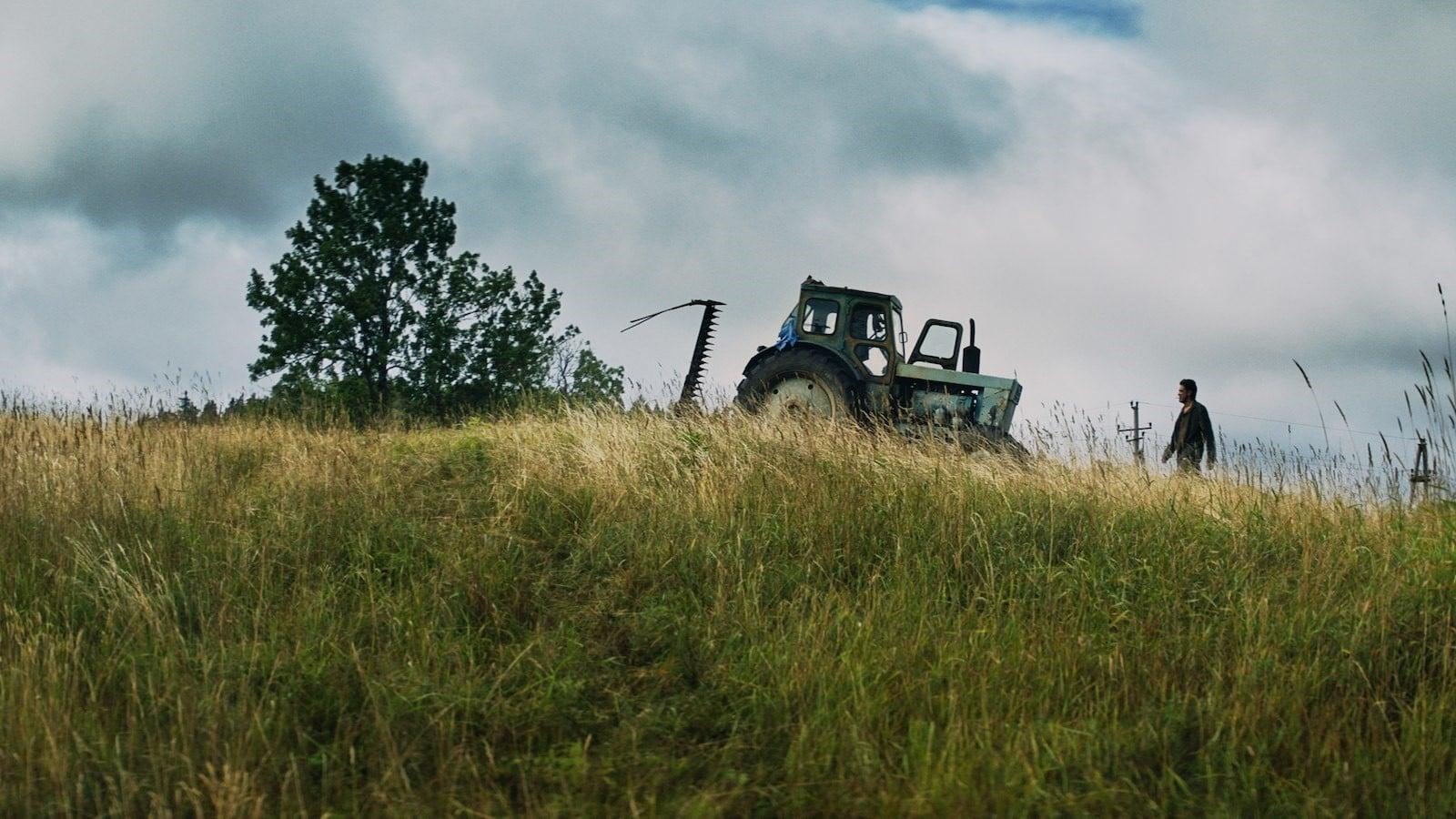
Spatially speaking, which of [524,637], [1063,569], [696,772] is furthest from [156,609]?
[1063,569]

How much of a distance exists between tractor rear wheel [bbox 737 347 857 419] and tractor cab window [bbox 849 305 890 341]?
588 millimetres

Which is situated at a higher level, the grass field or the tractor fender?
the tractor fender

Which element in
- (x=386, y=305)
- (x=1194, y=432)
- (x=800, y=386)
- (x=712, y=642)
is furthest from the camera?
(x=386, y=305)

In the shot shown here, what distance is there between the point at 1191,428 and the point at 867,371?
366 centimetres

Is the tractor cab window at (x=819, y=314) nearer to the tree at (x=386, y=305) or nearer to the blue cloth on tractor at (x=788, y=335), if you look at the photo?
the blue cloth on tractor at (x=788, y=335)

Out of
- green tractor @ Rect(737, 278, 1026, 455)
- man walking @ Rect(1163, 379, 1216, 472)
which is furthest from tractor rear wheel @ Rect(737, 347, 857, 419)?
man walking @ Rect(1163, 379, 1216, 472)

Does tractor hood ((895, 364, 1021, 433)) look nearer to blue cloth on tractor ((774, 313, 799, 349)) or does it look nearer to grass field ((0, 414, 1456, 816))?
blue cloth on tractor ((774, 313, 799, 349))

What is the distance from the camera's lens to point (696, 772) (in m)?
4.09

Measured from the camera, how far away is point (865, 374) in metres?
12.8

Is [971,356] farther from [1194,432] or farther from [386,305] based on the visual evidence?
[386,305]

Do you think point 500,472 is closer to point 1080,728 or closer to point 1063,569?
point 1063,569

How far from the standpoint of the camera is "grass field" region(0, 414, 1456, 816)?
12.7 feet

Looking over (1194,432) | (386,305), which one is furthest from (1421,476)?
(386,305)

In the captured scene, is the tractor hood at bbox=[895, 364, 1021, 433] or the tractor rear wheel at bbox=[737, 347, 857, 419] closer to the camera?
the tractor rear wheel at bbox=[737, 347, 857, 419]
